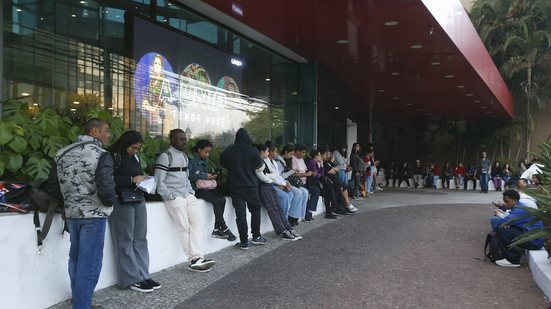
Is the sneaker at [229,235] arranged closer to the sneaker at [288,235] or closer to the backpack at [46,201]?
the sneaker at [288,235]

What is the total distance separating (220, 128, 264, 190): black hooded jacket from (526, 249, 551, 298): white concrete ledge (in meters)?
3.74

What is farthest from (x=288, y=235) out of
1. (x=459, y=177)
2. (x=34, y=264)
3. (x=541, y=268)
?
(x=459, y=177)

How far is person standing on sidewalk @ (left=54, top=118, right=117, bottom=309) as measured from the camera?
3.93 metres

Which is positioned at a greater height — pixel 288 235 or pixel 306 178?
pixel 306 178

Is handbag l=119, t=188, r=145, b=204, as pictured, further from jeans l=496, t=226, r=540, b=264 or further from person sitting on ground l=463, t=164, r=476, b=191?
person sitting on ground l=463, t=164, r=476, b=191

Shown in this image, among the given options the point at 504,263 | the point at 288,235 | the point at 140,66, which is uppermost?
the point at 140,66

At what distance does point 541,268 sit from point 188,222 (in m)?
4.07

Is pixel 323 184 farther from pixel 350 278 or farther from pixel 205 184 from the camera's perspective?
pixel 350 278

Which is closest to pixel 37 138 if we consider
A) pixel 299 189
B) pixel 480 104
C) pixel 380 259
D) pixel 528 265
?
pixel 380 259

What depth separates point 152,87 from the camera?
8.79m

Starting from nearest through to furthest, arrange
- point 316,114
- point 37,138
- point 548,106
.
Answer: point 37,138, point 316,114, point 548,106

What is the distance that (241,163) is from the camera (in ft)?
22.5

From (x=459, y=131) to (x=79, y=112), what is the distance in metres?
25.5

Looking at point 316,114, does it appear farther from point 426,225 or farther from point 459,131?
point 459,131
